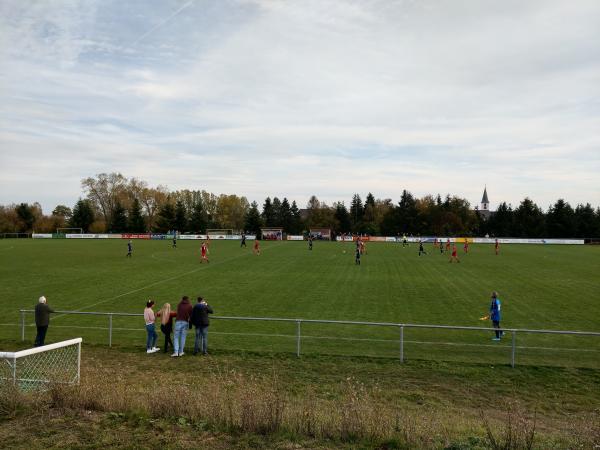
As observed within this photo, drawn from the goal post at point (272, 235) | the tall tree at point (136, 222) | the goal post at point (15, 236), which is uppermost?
the tall tree at point (136, 222)

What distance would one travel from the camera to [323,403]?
903 centimetres

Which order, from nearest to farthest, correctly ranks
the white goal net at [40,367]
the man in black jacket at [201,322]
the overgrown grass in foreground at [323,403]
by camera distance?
the overgrown grass in foreground at [323,403]
the white goal net at [40,367]
the man in black jacket at [201,322]

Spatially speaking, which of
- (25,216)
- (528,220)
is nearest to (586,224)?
(528,220)

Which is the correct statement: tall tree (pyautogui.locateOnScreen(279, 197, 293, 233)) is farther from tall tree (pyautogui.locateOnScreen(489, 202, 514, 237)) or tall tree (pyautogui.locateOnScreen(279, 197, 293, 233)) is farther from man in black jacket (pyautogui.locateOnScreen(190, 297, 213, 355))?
man in black jacket (pyautogui.locateOnScreen(190, 297, 213, 355))

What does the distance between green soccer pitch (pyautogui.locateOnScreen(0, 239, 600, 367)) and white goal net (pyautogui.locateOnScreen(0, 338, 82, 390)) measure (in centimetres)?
471

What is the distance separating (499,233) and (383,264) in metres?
71.4

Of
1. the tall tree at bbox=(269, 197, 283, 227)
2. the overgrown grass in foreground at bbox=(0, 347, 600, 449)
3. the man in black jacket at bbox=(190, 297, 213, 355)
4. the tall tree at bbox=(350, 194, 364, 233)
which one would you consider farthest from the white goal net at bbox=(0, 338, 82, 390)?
the tall tree at bbox=(350, 194, 364, 233)

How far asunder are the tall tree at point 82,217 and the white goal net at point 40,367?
10168 centimetres

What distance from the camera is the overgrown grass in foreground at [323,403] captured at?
253 inches

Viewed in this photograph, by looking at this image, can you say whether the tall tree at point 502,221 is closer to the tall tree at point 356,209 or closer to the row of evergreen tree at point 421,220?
the row of evergreen tree at point 421,220

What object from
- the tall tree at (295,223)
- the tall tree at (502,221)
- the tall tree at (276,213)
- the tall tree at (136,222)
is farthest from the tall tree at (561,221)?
the tall tree at (136,222)

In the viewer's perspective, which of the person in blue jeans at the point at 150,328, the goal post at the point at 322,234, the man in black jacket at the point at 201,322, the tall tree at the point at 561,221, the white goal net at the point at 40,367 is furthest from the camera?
the tall tree at the point at 561,221

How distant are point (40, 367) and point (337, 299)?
14211 mm

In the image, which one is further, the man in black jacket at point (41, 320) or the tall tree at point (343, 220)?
the tall tree at point (343, 220)
